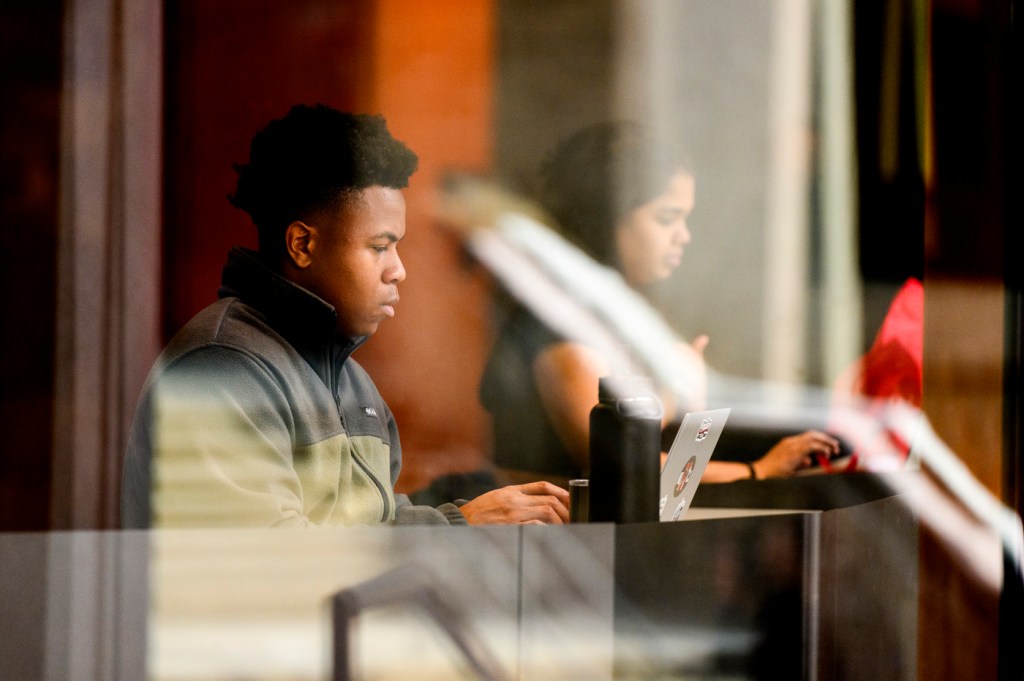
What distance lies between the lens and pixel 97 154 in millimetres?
1155

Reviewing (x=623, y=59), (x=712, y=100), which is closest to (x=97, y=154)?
(x=623, y=59)

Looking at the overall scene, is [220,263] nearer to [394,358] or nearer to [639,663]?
[394,358]

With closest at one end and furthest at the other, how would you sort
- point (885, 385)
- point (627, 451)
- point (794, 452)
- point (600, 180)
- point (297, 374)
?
1. point (627, 451)
2. point (297, 374)
3. point (600, 180)
4. point (794, 452)
5. point (885, 385)

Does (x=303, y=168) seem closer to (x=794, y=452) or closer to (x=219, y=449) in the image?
(x=219, y=449)

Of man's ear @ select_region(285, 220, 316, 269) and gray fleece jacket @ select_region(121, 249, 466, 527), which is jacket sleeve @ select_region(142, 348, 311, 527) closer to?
gray fleece jacket @ select_region(121, 249, 466, 527)

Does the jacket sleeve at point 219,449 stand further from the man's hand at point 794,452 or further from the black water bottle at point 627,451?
the man's hand at point 794,452

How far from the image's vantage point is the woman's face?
1511 millimetres

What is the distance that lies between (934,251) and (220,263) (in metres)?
1.37

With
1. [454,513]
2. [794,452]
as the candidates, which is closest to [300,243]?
[454,513]

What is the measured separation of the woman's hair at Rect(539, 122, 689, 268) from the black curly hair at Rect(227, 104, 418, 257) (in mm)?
280

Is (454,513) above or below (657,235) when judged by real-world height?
below

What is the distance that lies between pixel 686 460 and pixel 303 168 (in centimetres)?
60

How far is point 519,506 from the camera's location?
1.30 meters

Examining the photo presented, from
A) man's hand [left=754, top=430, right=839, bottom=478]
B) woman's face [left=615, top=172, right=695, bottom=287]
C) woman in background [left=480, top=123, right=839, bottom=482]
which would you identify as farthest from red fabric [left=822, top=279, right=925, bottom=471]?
woman's face [left=615, top=172, right=695, bottom=287]
